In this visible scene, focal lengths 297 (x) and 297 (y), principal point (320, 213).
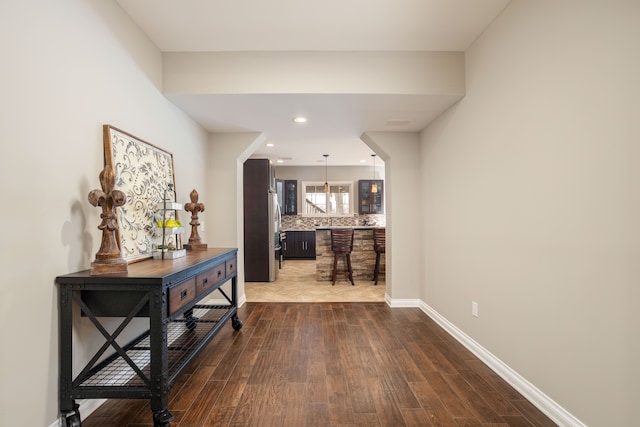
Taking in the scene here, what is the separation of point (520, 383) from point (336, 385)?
1.29m

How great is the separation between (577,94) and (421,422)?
2.08m

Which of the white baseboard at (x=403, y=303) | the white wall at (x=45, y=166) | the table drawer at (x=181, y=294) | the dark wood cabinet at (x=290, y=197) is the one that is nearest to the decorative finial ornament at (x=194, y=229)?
the table drawer at (x=181, y=294)

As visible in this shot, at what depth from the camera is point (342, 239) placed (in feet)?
17.4

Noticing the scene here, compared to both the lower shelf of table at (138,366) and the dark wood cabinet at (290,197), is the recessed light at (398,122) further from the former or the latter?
the dark wood cabinet at (290,197)

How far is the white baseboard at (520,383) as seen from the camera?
1725 mm

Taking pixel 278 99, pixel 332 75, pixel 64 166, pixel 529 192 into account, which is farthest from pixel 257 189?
pixel 529 192

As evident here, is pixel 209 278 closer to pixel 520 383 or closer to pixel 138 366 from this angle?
pixel 138 366

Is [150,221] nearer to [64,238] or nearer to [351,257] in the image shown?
[64,238]

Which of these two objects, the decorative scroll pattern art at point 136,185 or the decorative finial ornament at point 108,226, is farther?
the decorative scroll pattern art at point 136,185

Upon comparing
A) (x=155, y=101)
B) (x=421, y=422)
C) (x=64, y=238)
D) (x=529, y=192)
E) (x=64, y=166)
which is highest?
(x=155, y=101)

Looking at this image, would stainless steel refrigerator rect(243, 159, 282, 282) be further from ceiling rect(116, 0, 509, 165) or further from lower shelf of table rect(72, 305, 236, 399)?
lower shelf of table rect(72, 305, 236, 399)

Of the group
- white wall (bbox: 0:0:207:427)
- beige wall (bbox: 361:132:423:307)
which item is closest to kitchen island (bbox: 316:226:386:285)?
beige wall (bbox: 361:132:423:307)

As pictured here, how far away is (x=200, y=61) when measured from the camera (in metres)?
2.80

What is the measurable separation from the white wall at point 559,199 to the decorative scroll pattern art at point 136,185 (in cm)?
279
